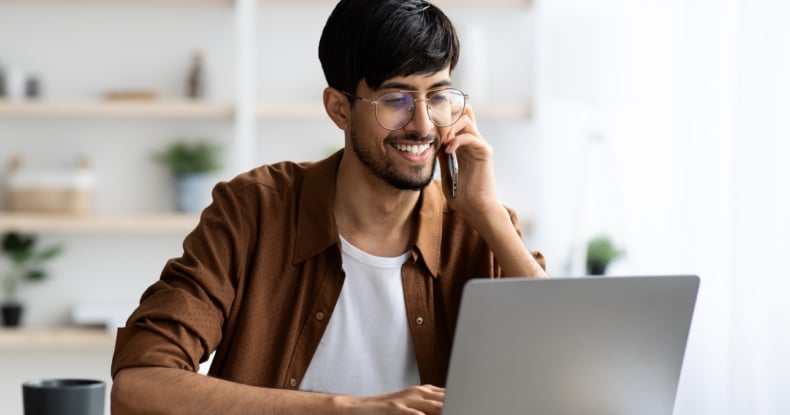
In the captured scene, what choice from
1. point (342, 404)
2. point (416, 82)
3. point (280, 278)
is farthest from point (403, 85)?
point (342, 404)

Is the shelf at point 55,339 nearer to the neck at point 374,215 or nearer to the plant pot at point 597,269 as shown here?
the plant pot at point 597,269

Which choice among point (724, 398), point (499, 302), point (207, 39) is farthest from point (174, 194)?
point (499, 302)

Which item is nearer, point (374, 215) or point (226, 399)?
point (226, 399)

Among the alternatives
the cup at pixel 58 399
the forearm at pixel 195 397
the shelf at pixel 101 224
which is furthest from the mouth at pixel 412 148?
the shelf at pixel 101 224

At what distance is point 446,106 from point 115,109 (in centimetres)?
252

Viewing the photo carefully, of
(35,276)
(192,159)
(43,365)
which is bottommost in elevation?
(43,365)

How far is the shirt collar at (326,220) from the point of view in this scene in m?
1.74

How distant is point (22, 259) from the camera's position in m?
4.05

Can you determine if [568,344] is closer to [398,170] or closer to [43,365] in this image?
[398,170]

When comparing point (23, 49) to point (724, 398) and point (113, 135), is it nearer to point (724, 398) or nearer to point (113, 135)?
point (113, 135)

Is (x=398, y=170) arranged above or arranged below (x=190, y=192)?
above

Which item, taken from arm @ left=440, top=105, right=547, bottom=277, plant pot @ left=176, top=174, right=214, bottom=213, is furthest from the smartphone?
plant pot @ left=176, top=174, right=214, bottom=213

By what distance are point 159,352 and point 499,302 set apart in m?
0.59

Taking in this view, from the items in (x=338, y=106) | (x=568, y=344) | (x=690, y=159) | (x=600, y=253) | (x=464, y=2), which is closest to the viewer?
(x=568, y=344)
